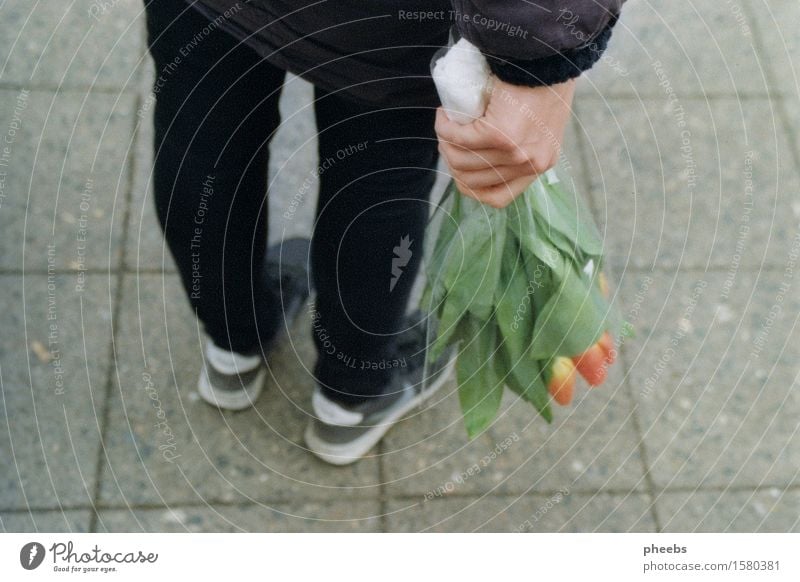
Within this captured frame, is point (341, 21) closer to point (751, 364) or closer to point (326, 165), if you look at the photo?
point (326, 165)

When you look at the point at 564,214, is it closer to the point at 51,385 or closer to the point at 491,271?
the point at 491,271

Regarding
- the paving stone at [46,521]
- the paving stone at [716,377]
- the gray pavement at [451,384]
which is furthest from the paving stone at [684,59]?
the paving stone at [46,521]

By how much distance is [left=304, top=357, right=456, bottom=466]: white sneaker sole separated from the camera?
0.92 meters

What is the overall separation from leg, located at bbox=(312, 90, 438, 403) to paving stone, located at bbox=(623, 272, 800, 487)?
1.00ft

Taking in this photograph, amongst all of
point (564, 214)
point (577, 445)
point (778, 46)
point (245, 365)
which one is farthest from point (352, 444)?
point (778, 46)

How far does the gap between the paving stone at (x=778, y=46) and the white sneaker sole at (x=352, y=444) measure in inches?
23.1

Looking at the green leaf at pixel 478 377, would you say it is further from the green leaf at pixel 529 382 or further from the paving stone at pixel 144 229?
the paving stone at pixel 144 229

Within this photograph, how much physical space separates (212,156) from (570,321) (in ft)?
1.14

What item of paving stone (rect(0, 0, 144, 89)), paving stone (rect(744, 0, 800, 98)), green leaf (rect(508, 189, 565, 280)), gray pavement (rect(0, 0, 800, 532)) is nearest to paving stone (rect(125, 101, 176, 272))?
gray pavement (rect(0, 0, 800, 532))

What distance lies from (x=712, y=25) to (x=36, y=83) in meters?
0.87

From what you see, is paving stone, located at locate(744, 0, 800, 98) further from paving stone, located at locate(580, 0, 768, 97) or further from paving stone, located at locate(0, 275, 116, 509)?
paving stone, located at locate(0, 275, 116, 509)
